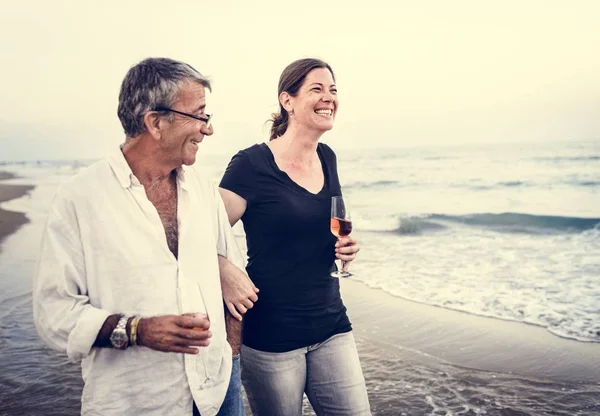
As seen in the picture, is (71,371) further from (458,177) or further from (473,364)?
(458,177)

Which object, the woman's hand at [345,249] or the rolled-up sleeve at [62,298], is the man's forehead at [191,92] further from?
the woman's hand at [345,249]

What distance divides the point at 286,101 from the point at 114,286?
1592 millimetres

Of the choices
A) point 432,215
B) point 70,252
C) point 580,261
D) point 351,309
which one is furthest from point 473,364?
point 432,215

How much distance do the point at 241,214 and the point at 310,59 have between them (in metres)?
0.95

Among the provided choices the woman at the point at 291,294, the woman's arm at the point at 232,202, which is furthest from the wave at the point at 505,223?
the woman's arm at the point at 232,202

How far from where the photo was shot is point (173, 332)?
1.89m

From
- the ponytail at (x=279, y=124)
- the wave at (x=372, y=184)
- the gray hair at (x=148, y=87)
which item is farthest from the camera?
the wave at (x=372, y=184)

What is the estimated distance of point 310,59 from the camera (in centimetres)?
314

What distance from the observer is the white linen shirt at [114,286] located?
1894 mm

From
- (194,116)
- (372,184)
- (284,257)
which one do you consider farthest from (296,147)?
(372,184)

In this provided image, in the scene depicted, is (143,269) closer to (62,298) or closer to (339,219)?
(62,298)

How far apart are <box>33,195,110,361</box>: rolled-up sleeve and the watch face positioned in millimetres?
57

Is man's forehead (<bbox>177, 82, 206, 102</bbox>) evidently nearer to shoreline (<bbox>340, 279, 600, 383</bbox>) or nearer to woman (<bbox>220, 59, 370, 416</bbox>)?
woman (<bbox>220, 59, 370, 416</bbox>)

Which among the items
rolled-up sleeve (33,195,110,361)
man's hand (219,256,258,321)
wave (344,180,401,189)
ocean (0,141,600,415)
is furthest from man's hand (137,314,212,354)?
wave (344,180,401,189)
